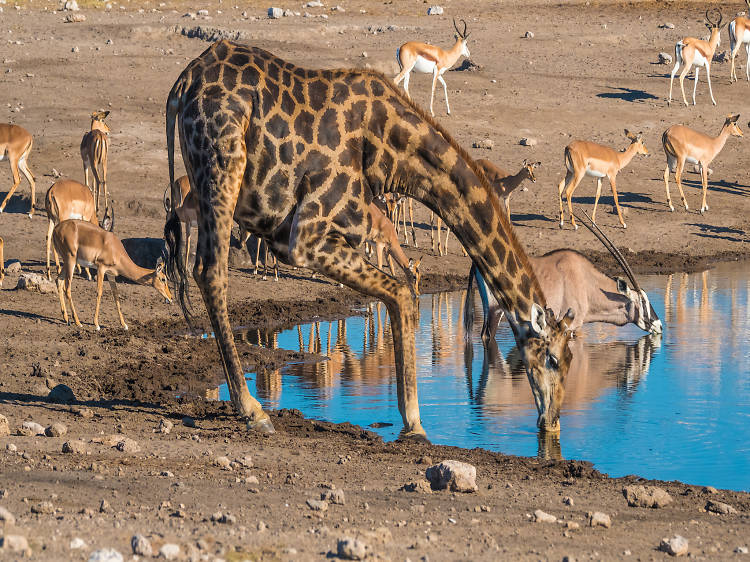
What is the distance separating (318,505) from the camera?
5945mm

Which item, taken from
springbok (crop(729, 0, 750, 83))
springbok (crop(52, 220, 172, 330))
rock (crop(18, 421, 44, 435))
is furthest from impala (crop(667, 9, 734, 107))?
rock (crop(18, 421, 44, 435))

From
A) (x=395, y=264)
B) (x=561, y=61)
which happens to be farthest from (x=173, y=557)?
(x=561, y=61)

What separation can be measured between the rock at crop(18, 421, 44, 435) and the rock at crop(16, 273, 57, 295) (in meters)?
6.72

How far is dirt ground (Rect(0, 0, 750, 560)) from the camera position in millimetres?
5637

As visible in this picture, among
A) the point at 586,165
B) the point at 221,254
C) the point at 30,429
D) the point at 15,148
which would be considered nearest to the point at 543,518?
the point at 221,254

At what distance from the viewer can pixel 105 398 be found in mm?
9906

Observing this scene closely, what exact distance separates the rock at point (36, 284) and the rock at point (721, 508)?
997 centimetres

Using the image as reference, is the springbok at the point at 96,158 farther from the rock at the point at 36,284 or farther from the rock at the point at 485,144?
the rock at the point at 485,144

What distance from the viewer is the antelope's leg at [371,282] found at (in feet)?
27.8

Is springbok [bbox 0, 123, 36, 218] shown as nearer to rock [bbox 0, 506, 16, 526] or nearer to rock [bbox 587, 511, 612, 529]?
rock [bbox 0, 506, 16, 526]

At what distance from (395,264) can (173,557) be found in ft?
48.5

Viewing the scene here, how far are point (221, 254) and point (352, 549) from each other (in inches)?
162

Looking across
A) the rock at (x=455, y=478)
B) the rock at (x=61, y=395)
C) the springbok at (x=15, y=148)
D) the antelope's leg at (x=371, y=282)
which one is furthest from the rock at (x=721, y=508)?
the springbok at (x=15, y=148)

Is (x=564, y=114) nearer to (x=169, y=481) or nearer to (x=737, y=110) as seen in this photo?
(x=737, y=110)
